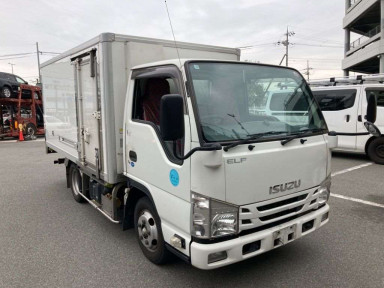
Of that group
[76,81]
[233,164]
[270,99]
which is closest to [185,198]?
[233,164]

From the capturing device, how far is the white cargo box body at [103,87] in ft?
11.9

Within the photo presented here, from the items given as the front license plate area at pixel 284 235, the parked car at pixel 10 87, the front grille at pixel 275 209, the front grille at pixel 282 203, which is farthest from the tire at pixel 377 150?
the parked car at pixel 10 87

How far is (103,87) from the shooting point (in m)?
3.65

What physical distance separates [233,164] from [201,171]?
0.91ft

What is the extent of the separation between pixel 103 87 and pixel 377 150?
26.6 feet

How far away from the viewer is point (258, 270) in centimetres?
334

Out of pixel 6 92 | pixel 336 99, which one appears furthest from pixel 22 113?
pixel 336 99

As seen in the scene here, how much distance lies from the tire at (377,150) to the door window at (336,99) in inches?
51.0

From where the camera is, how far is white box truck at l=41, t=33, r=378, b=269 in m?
2.60

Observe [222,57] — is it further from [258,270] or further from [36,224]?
[36,224]

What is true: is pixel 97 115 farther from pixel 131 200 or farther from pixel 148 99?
pixel 131 200

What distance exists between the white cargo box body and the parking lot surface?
90cm

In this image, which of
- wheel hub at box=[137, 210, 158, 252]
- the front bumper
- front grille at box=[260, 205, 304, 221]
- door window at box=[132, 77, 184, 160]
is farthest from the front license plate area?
door window at box=[132, 77, 184, 160]

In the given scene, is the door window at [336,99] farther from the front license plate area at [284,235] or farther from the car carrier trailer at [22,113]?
the car carrier trailer at [22,113]
